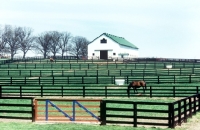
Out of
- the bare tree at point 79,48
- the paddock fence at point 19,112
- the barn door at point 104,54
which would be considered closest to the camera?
the paddock fence at point 19,112

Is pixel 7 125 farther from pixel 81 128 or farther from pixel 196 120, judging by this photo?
pixel 196 120

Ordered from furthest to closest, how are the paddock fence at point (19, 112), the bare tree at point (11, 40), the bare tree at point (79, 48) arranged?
the bare tree at point (79, 48)
the bare tree at point (11, 40)
the paddock fence at point (19, 112)

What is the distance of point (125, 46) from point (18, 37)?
4803 cm

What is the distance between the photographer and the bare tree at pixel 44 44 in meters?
130

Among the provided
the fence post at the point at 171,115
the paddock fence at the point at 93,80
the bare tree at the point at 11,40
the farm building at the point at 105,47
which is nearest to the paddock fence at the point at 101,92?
the paddock fence at the point at 93,80

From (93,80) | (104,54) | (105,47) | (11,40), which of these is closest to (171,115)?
(93,80)

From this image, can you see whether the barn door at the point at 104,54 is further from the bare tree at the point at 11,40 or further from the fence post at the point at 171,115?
the fence post at the point at 171,115

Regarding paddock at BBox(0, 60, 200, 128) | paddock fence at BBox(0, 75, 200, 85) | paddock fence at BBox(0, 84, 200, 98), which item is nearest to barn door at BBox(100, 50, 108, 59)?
paddock at BBox(0, 60, 200, 128)

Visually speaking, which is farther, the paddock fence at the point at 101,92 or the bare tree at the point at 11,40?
the bare tree at the point at 11,40

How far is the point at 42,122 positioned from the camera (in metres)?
15.1

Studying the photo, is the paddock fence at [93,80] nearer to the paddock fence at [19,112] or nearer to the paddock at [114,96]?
the paddock at [114,96]

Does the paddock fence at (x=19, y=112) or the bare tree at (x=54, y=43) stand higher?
the bare tree at (x=54, y=43)

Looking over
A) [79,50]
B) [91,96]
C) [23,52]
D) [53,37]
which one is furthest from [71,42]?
[91,96]

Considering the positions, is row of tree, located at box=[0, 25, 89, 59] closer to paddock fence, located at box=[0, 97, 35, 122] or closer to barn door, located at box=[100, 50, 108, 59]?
barn door, located at box=[100, 50, 108, 59]
